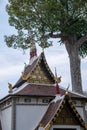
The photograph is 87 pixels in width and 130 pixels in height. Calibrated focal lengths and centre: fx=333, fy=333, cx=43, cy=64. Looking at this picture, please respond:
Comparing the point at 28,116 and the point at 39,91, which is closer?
the point at 28,116


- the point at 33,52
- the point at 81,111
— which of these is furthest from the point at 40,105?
→ the point at 33,52

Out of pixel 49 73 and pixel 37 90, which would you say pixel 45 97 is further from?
pixel 49 73

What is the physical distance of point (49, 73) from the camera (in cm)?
2277

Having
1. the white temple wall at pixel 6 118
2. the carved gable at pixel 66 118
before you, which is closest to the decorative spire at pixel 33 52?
the white temple wall at pixel 6 118

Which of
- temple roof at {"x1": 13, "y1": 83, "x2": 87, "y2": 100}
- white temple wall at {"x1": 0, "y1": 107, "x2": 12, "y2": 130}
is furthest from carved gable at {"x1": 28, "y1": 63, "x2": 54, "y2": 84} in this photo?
white temple wall at {"x1": 0, "y1": 107, "x2": 12, "y2": 130}

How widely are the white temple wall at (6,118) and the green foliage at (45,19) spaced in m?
6.04

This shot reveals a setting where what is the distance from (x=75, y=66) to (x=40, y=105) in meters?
5.82

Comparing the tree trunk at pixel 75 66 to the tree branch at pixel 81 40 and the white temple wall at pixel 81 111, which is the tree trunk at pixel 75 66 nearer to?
the tree branch at pixel 81 40

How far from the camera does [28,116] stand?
2008cm

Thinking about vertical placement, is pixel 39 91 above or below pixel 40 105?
above

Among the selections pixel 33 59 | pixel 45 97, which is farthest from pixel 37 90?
pixel 33 59

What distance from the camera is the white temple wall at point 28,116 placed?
1981cm

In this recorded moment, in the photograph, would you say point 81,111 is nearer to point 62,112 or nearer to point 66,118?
point 66,118

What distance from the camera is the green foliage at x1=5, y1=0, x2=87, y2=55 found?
2406 cm
